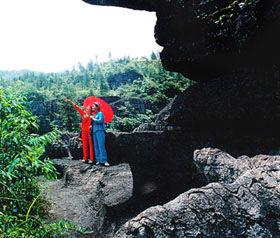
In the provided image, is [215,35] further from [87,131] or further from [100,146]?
[87,131]

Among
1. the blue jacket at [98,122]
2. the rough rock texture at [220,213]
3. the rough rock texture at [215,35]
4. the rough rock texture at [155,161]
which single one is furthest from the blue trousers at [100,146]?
the rough rock texture at [220,213]

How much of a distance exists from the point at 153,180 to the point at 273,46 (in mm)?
3994

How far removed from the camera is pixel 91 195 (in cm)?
499

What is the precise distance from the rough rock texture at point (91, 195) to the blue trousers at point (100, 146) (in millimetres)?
273

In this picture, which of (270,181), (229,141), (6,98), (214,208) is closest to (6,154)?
(6,98)

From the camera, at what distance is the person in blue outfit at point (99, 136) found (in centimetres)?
580

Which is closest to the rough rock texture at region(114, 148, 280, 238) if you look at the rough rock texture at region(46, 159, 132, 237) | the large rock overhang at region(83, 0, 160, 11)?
the rough rock texture at region(46, 159, 132, 237)

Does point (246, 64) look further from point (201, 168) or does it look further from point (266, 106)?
point (201, 168)

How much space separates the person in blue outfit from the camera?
5797 millimetres

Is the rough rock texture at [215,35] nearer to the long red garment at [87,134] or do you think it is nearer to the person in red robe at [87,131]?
the person in red robe at [87,131]

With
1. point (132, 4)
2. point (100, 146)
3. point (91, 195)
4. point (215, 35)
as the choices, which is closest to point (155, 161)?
point (100, 146)

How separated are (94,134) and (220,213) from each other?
457 centimetres

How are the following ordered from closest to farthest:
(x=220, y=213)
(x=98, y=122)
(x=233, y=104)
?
(x=220, y=213) < (x=233, y=104) < (x=98, y=122)

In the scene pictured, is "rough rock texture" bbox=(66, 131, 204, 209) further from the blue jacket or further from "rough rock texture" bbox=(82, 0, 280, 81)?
"rough rock texture" bbox=(82, 0, 280, 81)
